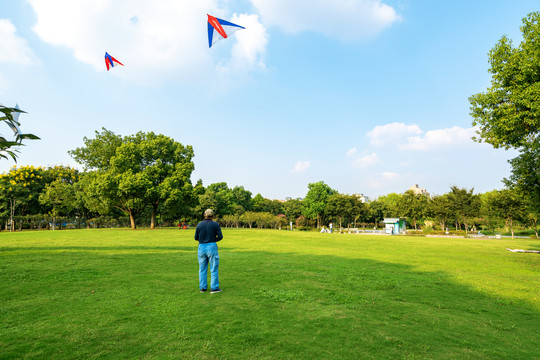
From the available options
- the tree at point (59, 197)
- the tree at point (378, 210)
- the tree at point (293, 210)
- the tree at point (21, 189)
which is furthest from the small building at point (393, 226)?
the tree at point (21, 189)

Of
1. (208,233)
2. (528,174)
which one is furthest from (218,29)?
(528,174)

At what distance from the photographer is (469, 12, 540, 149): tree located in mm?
12202

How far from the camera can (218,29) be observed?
534 inches

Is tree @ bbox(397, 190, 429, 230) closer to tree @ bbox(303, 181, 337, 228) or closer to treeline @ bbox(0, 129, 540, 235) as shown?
treeline @ bbox(0, 129, 540, 235)

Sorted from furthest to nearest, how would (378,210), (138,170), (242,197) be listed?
(242,197)
(378,210)
(138,170)

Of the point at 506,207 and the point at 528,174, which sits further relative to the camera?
the point at 506,207

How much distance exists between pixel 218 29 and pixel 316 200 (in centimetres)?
6892

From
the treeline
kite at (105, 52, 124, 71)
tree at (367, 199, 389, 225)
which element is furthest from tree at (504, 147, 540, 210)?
tree at (367, 199, 389, 225)

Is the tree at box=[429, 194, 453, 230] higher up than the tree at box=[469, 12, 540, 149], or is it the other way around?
the tree at box=[469, 12, 540, 149]

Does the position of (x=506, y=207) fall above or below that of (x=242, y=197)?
below

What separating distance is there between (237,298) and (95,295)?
3242 mm

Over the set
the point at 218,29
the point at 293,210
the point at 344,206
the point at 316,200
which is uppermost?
the point at 218,29

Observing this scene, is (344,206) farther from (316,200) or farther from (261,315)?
(261,315)

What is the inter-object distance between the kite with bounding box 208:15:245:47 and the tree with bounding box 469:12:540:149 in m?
12.9
